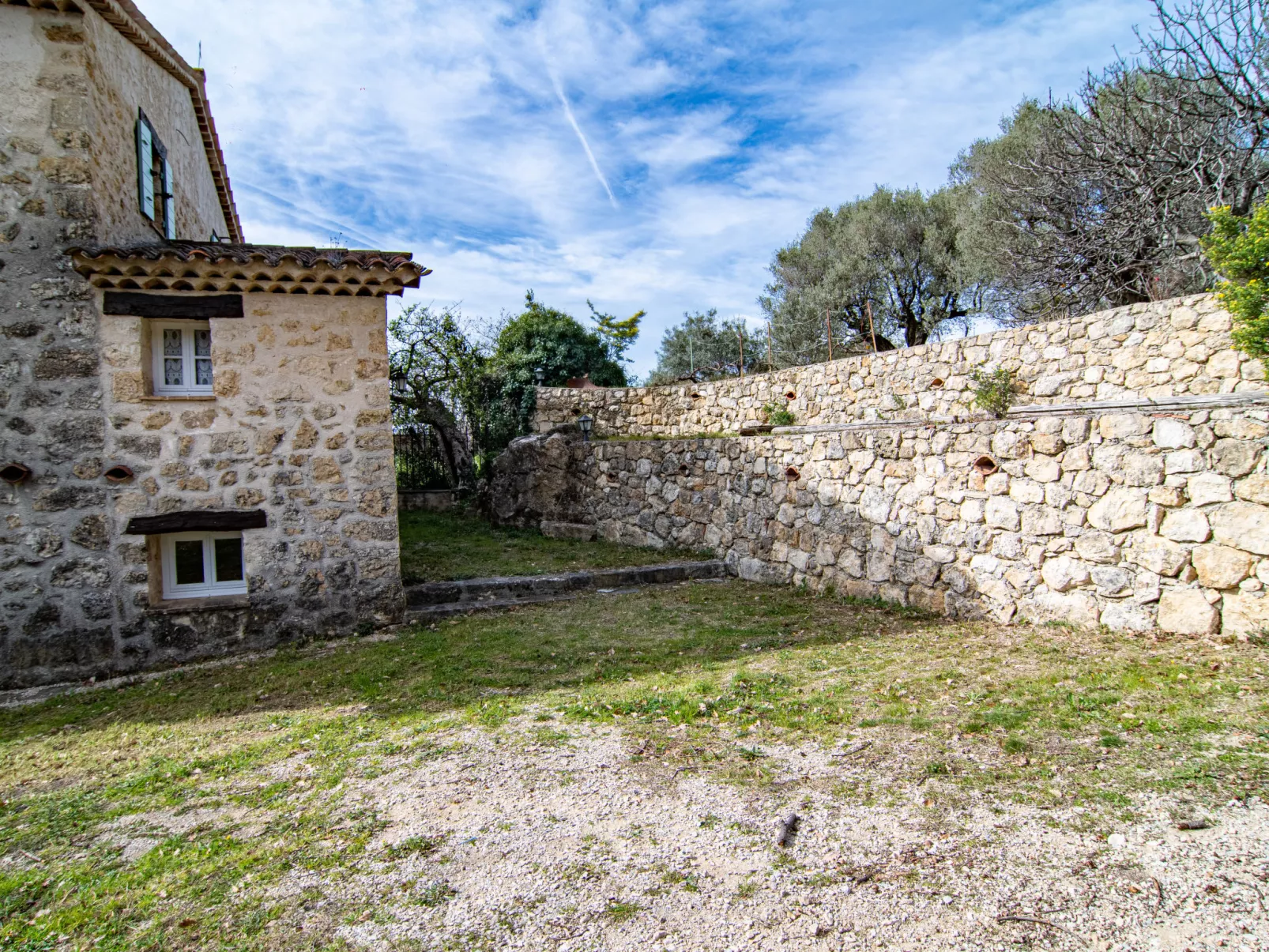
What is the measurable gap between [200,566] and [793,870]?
645cm

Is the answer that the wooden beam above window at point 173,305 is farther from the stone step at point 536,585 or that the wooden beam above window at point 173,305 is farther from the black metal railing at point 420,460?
the black metal railing at point 420,460

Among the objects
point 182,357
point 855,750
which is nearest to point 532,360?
point 182,357

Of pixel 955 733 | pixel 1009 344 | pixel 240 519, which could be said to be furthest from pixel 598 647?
pixel 1009 344

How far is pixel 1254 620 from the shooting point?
15.1 feet

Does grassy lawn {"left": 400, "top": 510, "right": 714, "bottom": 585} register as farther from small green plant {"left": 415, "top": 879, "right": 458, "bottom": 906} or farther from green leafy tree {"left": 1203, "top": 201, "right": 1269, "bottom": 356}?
green leafy tree {"left": 1203, "top": 201, "right": 1269, "bottom": 356}

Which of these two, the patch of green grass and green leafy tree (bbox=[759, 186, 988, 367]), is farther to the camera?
green leafy tree (bbox=[759, 186, 988, 367])

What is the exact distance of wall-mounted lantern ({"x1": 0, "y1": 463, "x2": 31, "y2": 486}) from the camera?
5930 millimetres

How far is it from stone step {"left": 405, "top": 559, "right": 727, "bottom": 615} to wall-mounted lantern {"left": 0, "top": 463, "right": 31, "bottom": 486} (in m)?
3.53

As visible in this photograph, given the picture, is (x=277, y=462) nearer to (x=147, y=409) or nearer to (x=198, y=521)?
(x=198, y=521)

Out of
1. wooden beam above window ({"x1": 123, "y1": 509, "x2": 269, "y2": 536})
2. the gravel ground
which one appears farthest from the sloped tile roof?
the gravel ground

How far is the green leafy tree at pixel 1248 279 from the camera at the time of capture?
506 centimetres

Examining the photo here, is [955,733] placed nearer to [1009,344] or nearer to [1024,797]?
[1024,797]

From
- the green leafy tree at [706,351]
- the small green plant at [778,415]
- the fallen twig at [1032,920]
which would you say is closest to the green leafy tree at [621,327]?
the green leafy tree at [706,351]

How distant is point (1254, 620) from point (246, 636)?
816 cm
